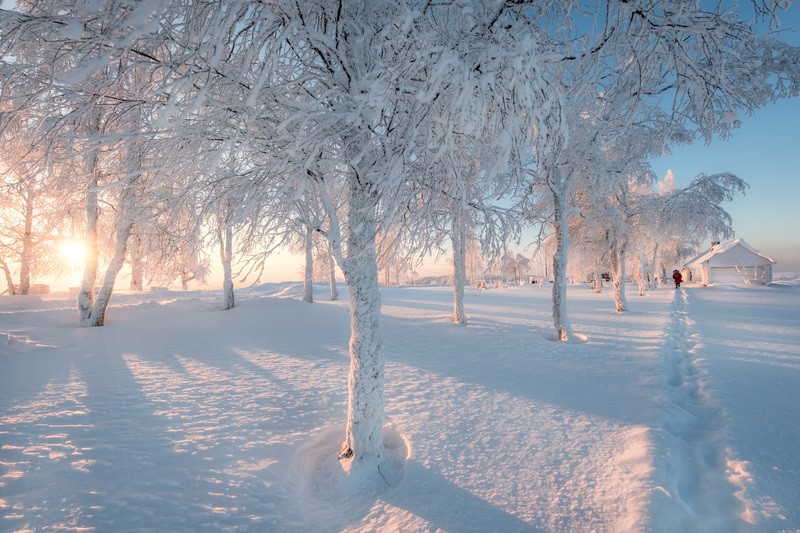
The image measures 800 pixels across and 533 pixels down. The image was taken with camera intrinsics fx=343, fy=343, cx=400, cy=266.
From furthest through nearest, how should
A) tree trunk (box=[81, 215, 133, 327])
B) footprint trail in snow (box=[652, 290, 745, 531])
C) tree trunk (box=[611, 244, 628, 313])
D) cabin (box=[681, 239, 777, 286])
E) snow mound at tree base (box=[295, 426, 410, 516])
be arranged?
1. cabin (box=[681, 239, 777, 286])
2. tree trunk (box=[611, 244, 628, 313])
3. tree trunk (box=[81, 215, 133, 327])
4. snow mound at tree base (box=[295, 426, 410, 516])
5. footprint trail in snow (box=[652, 290, 745, 531])

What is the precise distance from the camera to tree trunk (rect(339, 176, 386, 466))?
3771 millimetres

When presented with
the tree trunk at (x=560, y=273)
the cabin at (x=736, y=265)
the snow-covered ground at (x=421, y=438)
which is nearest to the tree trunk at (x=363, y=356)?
the snow-covered ground at (x=421, y=438)

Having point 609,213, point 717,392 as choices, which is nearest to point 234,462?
point 717,392

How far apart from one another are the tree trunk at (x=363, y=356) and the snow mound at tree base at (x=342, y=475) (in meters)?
0.14

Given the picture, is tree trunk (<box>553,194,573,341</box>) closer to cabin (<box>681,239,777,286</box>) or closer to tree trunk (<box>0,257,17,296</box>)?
tree trunk (<box>0,257,17,296</box>)

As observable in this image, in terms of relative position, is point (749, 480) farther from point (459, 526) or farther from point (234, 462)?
point (234, 462)

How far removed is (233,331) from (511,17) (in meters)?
11.0

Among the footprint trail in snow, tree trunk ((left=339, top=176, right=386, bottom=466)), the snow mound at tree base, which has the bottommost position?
the snow mound at tree base

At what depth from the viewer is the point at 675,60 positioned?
2.94 metres

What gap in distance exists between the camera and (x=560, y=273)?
9.83 m

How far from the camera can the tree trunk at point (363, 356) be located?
3.77 metres

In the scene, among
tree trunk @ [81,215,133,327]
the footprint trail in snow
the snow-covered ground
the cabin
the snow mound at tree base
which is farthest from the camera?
the cabin

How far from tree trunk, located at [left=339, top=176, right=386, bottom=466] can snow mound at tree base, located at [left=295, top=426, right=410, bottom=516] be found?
135 millimetres

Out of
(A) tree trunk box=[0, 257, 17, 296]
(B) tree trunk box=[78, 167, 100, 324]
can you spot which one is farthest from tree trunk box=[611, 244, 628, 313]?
(A) tree trunk box=[0, 257, 17, 296]
